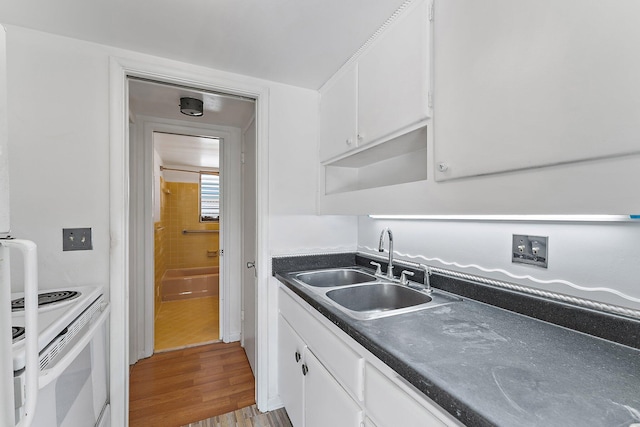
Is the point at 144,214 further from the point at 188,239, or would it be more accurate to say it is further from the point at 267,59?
the point at 188,239

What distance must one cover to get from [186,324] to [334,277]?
220cm

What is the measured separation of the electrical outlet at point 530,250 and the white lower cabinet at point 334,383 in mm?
678

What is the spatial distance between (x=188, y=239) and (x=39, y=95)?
3.88 meters

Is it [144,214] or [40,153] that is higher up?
[40,153]

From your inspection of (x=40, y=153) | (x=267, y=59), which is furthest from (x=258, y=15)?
(x=40, y=153)

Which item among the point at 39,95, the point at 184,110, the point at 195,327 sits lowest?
the point at 195,327

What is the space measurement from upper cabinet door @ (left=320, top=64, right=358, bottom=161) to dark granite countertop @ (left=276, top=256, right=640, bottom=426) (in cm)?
95

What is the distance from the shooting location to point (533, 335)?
0.85m

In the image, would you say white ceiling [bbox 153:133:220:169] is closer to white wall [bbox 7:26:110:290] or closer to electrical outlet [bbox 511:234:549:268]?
white wall [bbox 7:26:110:290]

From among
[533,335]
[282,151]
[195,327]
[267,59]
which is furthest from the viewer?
[195,327]

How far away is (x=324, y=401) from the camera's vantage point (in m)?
1.12

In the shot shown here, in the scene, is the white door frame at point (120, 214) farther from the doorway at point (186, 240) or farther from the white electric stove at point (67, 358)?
the doorway at point (186, 240)

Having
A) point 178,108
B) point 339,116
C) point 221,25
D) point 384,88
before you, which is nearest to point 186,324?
point 178,108

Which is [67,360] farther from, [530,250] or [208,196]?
[208,196]
